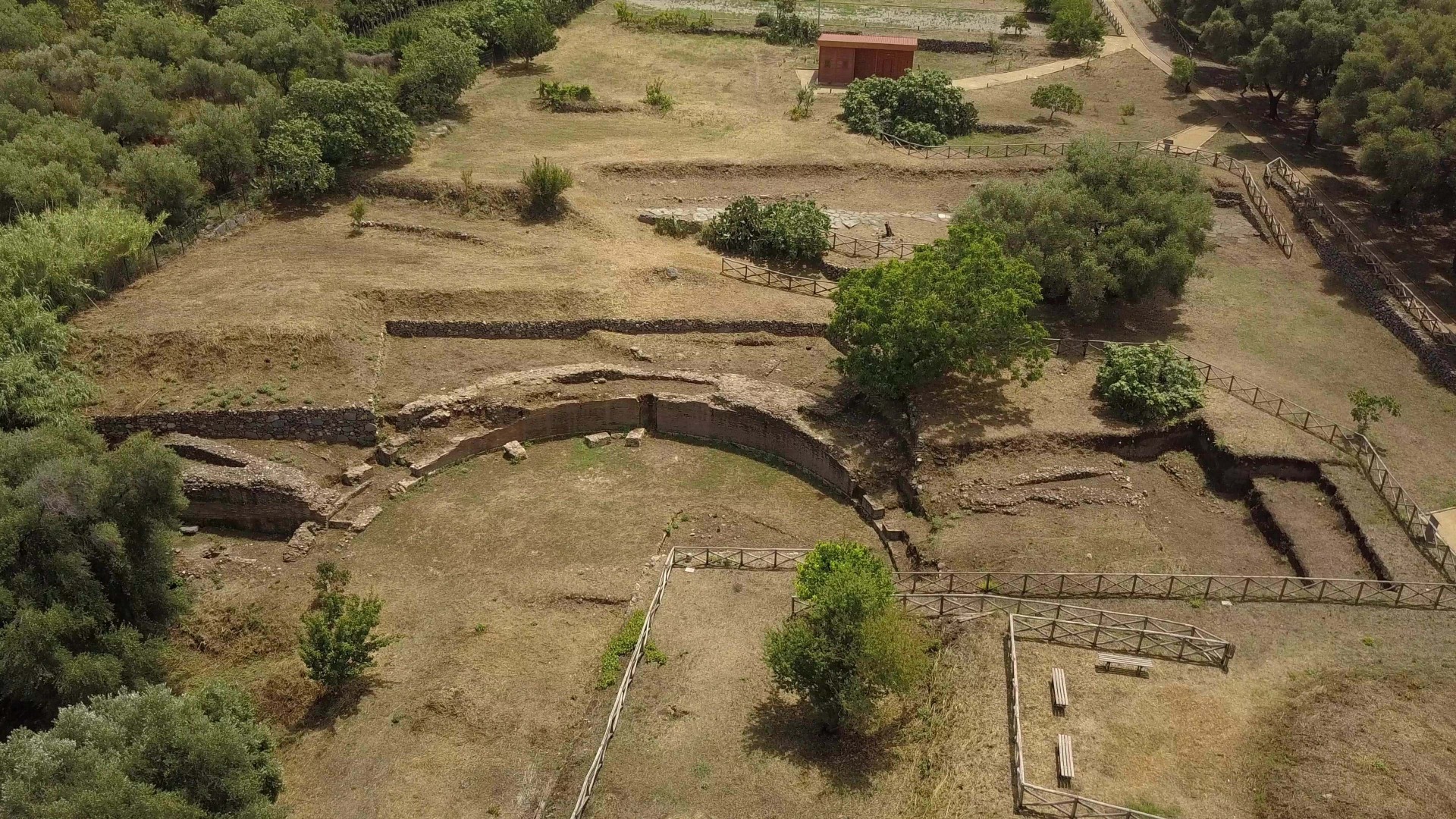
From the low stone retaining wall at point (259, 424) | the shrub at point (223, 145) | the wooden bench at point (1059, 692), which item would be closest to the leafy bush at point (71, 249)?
the shrub at point (223, 145)

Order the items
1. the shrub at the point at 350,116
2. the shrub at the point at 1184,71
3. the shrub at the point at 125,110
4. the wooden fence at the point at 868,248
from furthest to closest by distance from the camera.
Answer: the shrub at the point at 1184,71
the shrub at the point at 125,110
the shrub at the point at 350,116
the wooden fence at the point at 868,248

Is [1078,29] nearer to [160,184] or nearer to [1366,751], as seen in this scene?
[160,184]

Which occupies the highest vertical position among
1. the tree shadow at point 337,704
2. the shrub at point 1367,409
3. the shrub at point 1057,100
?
the shrub at point 1057,100

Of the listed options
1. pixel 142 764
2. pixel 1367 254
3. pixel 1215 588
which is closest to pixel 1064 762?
pixel 1215 588

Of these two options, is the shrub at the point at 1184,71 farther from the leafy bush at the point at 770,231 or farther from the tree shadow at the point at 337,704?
the tree shadow at the point at 337,704

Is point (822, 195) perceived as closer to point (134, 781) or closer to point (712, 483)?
point (712, 483)

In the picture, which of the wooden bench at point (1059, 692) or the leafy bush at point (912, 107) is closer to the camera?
the wooden bench at point (1059, 692)

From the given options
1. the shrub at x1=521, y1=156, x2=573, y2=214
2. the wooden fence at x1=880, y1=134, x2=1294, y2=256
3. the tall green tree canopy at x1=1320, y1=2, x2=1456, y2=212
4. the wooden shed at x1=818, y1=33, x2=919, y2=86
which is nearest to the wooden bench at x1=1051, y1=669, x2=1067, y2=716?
the tall green tree canopy at x1=1320, y1=2, x2=1456, y2=212
